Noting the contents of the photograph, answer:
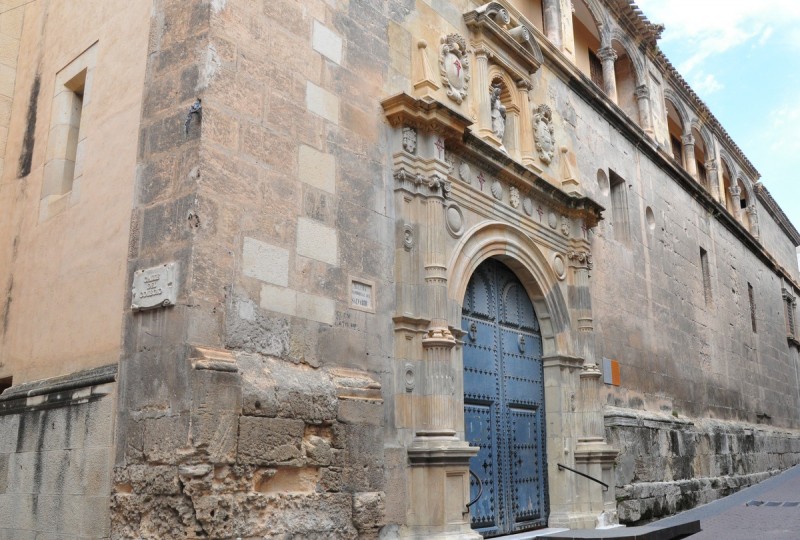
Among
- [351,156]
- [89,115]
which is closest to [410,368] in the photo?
[351,156]

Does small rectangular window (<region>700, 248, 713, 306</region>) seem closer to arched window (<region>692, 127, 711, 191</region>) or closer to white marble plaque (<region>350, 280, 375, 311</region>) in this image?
arched window (<region>692, 127, 711, 191</region>)

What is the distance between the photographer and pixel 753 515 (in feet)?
30.1

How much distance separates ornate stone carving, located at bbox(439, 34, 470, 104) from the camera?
7156mm

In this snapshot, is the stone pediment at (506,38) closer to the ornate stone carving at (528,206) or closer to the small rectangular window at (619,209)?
the ornate stone carving at (528,206)

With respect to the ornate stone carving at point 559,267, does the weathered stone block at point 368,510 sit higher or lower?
lower

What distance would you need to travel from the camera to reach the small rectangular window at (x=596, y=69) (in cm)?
1216

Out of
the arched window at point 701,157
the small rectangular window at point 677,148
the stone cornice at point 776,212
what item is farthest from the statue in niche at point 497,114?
Result: the stone cornice at point 776,212

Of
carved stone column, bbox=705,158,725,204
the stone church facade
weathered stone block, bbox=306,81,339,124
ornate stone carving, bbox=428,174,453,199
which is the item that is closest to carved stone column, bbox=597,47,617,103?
the stone church facade

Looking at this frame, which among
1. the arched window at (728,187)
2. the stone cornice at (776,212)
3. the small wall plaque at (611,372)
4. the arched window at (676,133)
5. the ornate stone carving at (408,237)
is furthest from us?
the stone cornice at (776,212)

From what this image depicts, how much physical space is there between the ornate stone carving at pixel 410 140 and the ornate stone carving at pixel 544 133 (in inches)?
102

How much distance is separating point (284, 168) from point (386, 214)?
1129 millimetres

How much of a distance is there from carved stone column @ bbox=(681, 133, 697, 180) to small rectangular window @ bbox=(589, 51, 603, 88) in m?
3.80

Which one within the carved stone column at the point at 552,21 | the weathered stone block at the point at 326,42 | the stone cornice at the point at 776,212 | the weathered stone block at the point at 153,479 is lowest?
the weathered stone block at the point at 153,479

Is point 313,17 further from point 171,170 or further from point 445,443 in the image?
point 445,443
